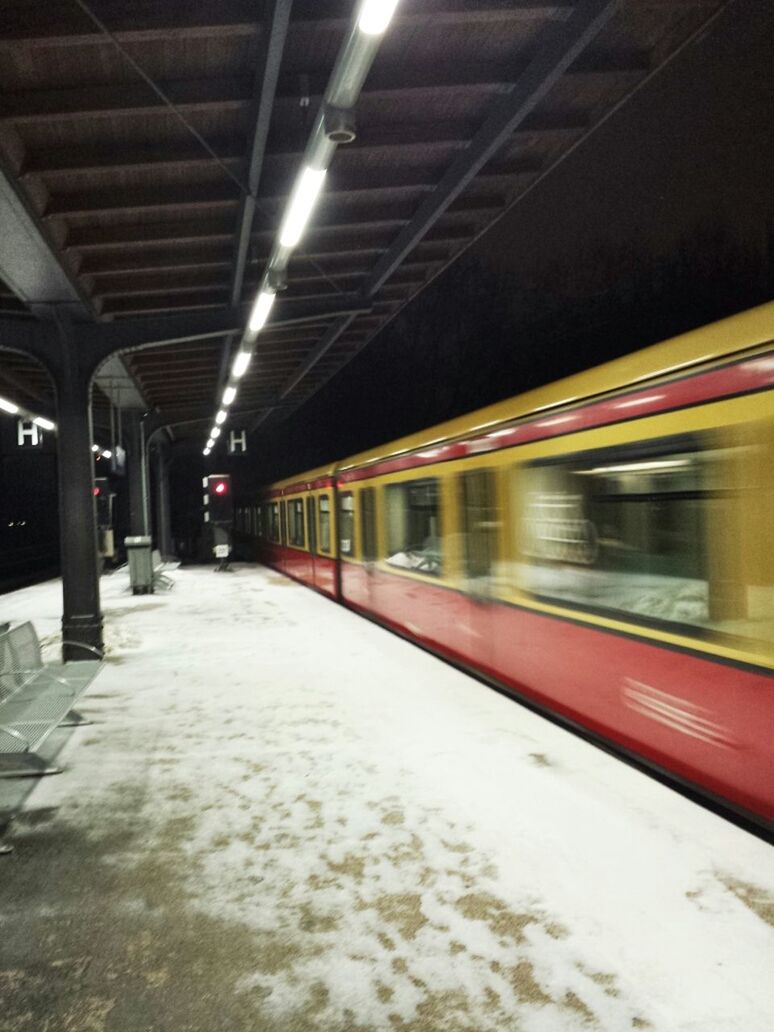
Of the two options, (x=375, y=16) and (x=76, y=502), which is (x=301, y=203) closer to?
(x=375, y=16)

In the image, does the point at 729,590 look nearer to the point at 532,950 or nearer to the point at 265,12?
the point at 532,950

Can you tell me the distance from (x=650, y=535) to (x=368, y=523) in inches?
250

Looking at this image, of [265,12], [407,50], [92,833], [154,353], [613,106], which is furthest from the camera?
[154,353]

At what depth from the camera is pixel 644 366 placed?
434 cm

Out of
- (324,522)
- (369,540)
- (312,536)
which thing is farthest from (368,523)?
(312,536)

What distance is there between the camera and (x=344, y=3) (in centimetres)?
488

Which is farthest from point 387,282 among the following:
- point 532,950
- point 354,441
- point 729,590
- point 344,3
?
point 354,441

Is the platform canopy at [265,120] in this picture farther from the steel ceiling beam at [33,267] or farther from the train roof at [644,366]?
the train roof at [644,366]

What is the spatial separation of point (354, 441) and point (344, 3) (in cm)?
5264

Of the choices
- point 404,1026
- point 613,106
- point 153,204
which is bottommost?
point 404,1026

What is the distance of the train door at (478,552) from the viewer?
6.47 meters

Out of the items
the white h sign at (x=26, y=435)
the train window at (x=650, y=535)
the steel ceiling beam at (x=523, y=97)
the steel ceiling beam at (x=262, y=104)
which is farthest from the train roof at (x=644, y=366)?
the white h sign at (x=26, y=435)

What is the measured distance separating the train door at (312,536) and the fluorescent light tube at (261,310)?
536cm

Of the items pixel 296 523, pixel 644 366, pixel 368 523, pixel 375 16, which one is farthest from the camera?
pixel 296 523
